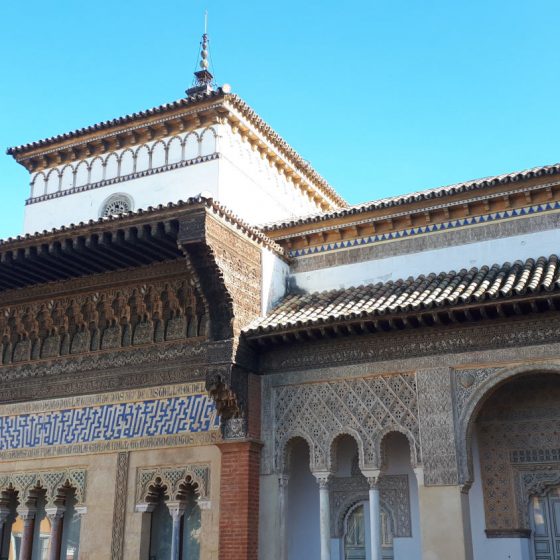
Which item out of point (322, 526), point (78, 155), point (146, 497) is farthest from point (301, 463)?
point (78, 155)

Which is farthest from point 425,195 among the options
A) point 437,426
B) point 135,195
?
point 135,195

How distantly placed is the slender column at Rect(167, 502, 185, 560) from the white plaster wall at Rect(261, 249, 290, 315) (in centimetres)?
242

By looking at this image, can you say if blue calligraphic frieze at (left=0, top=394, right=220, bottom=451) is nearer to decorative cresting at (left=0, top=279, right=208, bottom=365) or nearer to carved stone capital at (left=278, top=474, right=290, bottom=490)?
decorative cresting at (left=0, top=279, right=208, bottom=365)

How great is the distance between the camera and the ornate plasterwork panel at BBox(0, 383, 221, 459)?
30.8ft

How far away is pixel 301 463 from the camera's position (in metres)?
9.62

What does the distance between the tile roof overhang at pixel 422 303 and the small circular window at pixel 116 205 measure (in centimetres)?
391

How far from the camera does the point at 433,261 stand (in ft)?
30.8

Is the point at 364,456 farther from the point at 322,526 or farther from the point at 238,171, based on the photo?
the point at 238,171

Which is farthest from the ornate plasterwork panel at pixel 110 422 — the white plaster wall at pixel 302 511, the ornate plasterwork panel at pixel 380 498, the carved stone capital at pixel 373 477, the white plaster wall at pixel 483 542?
the white plaster wall at pixel 483 542

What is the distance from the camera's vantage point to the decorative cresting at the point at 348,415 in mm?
8336

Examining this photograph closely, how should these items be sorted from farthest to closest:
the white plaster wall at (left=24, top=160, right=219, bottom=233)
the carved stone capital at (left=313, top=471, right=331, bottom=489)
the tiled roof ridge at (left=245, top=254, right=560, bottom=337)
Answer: the white plaster wall at (left=24, top=160, right=219, bottom=233) < the carved stone capital at (left=313, top=471, right=331, bottom=489) < the tiled roof ridge at (left=245, top=254, right=560, bottom=337)

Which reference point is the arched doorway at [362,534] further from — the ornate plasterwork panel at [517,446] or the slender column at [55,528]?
the slender column at [55,528]

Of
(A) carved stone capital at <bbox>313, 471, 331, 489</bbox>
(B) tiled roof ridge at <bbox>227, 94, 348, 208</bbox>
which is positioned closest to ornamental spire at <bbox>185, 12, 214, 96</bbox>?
(B) tiled roof ridge at <bbox>227, 94, 348, 208</bbox>

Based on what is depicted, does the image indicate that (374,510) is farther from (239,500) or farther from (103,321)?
(103,321)
